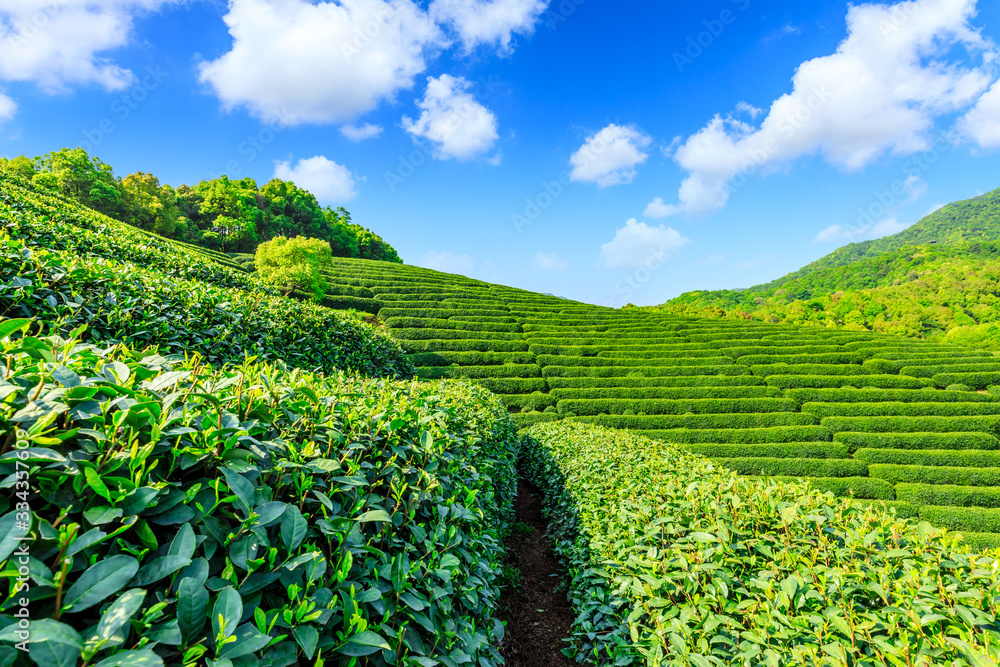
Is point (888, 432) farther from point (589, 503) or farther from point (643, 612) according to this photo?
point (643, 612)

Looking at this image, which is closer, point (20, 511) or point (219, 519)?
point (20, 511)

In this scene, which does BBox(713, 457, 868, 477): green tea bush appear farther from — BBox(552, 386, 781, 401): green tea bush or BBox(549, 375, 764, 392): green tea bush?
BBox(549, 375, 764, 392): green tea bush

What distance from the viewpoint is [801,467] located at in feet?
45.9

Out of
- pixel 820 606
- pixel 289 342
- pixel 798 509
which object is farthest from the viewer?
pixel 289 342

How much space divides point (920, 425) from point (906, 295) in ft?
142

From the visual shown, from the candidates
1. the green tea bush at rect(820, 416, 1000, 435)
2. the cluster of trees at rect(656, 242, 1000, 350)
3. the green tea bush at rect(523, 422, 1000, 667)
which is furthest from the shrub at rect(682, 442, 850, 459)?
the cluster of trees at rect(656, 242, 1000, 350)

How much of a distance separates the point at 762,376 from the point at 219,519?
81.2 ft

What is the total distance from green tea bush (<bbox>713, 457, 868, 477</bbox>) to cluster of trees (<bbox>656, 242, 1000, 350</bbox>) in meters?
25.8

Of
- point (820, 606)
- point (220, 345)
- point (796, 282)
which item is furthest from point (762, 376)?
point (796, 282)

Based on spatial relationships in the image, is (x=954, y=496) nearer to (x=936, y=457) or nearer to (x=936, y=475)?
(x=936, y=475)

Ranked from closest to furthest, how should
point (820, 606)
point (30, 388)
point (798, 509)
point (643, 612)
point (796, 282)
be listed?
point (30, 388) < point (820, 606) < point (643, 612) < point (798, 509) < point (796, 282)

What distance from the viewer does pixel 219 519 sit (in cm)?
120

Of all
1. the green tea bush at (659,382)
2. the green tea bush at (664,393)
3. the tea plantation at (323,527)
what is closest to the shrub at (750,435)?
the green tea bush at (664,393)

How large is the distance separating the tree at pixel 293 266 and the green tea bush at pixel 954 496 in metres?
27.3
